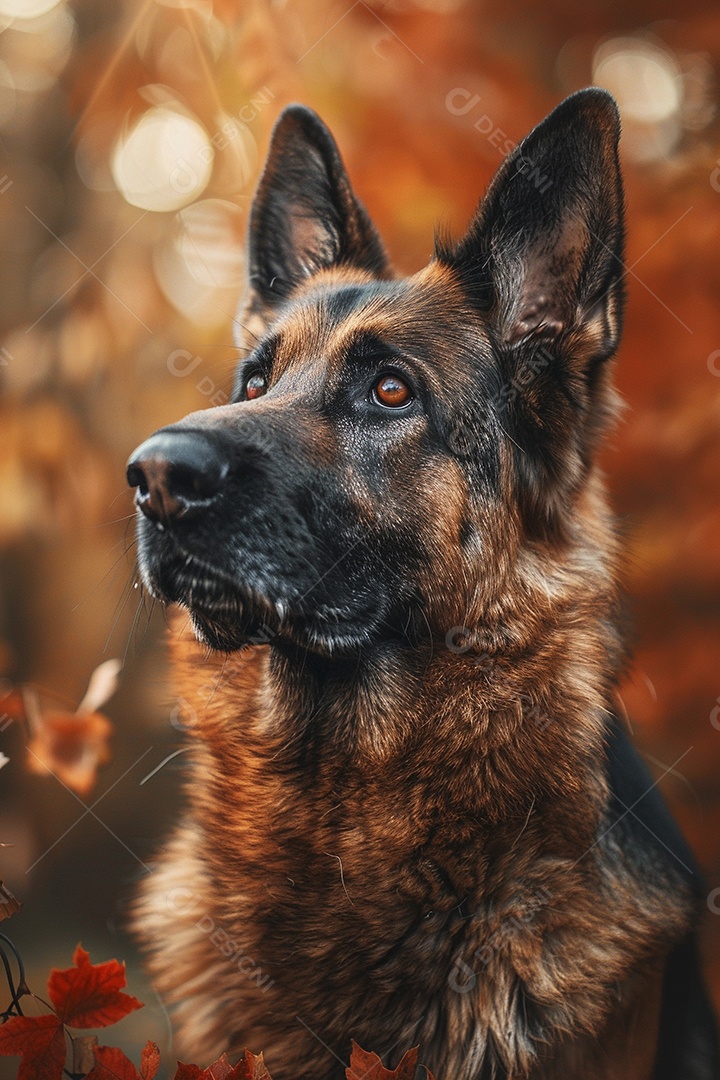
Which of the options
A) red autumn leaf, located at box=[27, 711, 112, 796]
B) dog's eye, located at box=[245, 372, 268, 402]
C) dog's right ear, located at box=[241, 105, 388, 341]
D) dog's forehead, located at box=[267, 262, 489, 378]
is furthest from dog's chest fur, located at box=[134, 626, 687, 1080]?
dog's right ear, located at box=[241, 105, 388, 341]

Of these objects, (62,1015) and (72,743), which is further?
Result: (72,743)

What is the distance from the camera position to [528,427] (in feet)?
6.74

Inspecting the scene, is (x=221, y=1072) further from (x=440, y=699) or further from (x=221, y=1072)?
(x=440, y=699)

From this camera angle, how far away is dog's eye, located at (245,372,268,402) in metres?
2.41

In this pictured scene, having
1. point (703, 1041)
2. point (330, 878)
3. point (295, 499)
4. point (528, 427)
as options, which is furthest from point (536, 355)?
point (703, 1041)

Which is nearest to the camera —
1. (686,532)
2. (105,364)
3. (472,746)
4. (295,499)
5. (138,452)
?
(138,452)

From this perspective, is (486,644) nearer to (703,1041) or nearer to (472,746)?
(472,746)

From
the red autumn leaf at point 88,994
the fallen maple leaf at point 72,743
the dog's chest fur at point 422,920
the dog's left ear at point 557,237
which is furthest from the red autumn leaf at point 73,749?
the dog's left ear at point 557,237

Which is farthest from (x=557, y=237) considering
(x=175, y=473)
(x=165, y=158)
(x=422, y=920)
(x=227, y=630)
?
(x=422, y=920)

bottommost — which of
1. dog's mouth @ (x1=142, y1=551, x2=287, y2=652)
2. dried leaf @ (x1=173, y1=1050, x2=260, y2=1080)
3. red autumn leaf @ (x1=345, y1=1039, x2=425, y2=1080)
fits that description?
dried leaf @ (x1=173, y1=1050, x2=260, y2=1080)

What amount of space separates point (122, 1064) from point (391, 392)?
1469 millimetres

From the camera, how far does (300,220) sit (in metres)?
2.56

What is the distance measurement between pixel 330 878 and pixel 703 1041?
1004 millimetres

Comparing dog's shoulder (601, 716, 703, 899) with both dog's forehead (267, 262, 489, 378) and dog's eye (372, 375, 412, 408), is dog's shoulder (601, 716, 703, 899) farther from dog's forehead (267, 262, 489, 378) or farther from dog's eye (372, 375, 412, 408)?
dog's forehead (267, 262, 489, 378)
